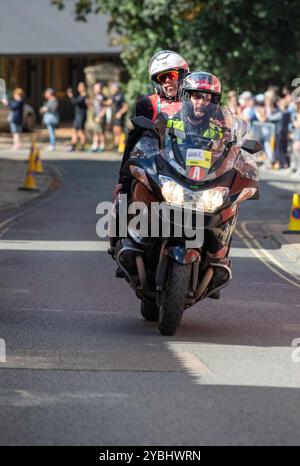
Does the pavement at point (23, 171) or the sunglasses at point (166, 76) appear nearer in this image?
the sunglasses at point (166, 76)

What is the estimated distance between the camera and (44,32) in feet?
189

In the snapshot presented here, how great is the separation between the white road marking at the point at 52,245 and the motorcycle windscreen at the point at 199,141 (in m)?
6.26

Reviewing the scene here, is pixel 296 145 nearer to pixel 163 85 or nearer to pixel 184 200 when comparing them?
pixel 163 85

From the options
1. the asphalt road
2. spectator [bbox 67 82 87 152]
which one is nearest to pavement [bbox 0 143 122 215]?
spectator [bbox 67 82 87 152]

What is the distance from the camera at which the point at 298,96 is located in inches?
1220

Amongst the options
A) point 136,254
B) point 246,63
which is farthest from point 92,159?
point 136,254

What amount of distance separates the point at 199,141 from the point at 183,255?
2.99 feet

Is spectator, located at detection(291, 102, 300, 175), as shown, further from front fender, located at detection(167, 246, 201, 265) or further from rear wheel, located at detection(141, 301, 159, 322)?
front fender, located at detection(167, 246, 201, 265)

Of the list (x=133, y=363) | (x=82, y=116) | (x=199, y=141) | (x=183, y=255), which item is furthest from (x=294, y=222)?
(x=82, y=116)

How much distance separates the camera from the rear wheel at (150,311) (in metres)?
10.8

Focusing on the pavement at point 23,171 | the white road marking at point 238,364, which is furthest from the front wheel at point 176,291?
the pavement at point 23,171

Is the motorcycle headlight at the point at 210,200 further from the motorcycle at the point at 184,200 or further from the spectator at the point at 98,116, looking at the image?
the spectator at the point at 98,116

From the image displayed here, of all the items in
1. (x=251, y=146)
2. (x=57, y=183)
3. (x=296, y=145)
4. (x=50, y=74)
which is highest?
(x=251, y=146)

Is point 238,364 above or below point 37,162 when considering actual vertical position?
above
